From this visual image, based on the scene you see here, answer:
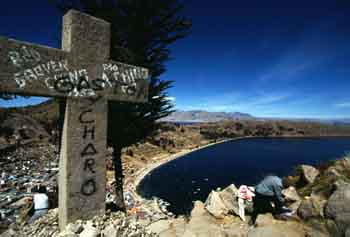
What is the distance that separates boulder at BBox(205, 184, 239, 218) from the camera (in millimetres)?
6145

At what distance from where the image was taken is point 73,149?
233cm

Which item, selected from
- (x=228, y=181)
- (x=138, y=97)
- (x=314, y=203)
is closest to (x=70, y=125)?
(x=138, y=97)

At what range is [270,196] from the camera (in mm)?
5266

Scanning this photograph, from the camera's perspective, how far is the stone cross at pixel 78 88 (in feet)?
6.46

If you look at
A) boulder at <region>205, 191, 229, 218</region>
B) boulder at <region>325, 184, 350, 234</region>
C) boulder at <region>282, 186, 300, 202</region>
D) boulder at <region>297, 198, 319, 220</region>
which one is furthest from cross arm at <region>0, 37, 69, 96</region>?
boulder at <region>282, 186, 300, 202</region>

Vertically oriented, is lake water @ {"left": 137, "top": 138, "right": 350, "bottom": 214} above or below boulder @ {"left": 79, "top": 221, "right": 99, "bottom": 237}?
below

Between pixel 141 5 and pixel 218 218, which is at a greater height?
pixel 141 5

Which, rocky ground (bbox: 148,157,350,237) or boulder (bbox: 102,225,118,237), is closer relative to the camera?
boulder (bbox: 102,225,118,237)

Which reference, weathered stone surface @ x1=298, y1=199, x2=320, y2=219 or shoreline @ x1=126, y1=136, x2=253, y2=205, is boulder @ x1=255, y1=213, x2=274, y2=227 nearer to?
weathered stone surface @ x1=298, y1=199, x2=320, y2=219

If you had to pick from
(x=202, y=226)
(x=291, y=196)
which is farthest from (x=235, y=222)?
(x=291, y=196)

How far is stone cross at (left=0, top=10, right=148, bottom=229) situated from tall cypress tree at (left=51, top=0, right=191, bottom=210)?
4158 mm

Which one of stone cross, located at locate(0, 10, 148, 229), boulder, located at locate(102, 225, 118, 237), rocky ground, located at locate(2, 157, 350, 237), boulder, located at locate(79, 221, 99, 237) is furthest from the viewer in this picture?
rocky ground, located at locate(2, 157, 350, 237)

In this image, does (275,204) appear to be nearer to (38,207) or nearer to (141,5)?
(38,207)

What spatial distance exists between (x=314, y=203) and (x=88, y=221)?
5115 mm
